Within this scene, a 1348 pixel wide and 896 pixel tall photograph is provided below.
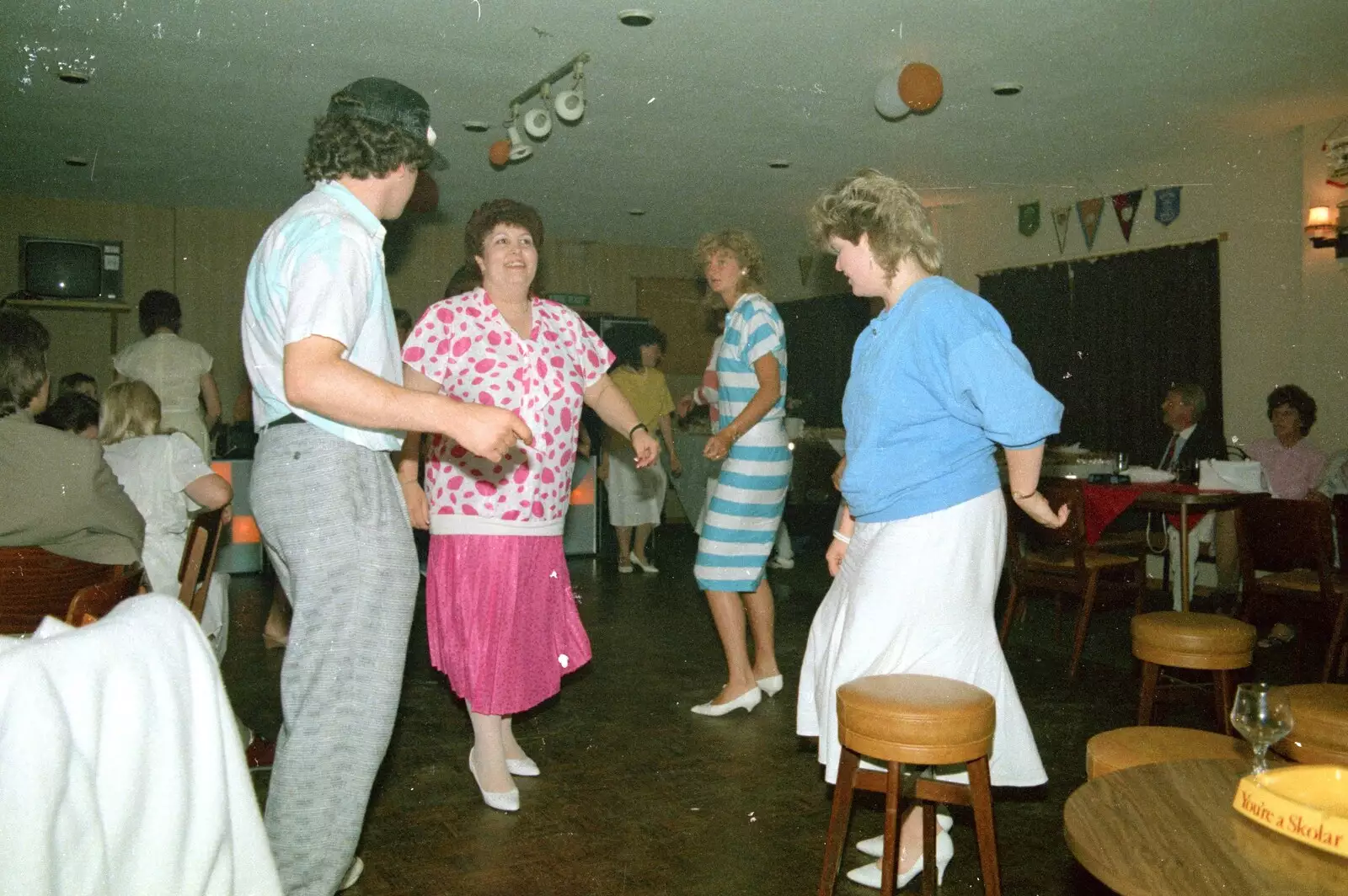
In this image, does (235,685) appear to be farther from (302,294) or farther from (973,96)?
(973,96)

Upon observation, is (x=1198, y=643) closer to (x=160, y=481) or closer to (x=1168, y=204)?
(x=160, y=481)

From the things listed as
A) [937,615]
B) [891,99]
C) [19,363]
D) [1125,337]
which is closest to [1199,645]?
[937,615]

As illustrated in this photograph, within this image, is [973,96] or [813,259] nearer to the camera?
[973,96]

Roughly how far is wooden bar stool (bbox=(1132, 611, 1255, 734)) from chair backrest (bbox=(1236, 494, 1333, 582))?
1.12 meters

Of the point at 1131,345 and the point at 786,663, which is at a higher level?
the point at 1131,345

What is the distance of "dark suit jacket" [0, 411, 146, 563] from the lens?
2373 mm

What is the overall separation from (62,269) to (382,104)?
27.4 feet

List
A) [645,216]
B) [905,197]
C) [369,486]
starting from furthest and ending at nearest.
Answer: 1. [645,216]
2. [905,197]
3. [369,486]

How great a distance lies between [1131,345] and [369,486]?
688cm

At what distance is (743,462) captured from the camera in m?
3.71

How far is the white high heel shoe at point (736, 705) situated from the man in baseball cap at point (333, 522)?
6.56 feet

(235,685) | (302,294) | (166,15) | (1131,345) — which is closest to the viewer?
(302,294)

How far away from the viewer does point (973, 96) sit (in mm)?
5855

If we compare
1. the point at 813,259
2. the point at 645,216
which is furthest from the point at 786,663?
→ the point at 813,259
